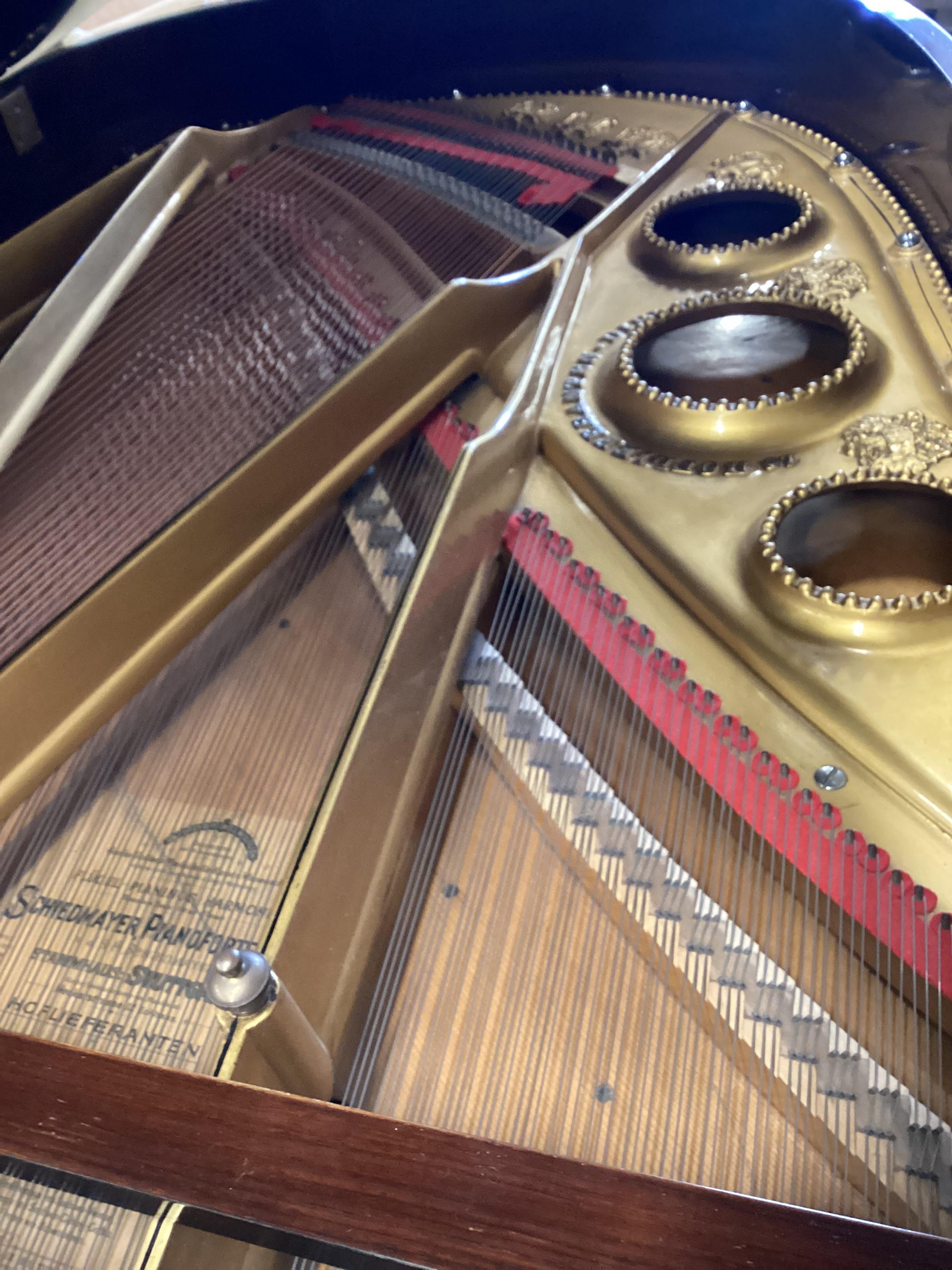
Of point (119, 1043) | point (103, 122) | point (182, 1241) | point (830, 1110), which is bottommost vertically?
point (830, 1110)

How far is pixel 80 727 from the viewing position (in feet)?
6.07

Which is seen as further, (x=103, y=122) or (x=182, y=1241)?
(x=103, y=122)

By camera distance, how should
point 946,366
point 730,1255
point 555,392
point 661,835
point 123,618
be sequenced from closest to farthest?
point 730,1255
point 661,835
point 123,618
point 946,366
point 555,392

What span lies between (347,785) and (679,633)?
0.78 meters

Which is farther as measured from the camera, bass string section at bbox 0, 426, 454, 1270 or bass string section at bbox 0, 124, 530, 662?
bass string section at bbox 0, 124, 530, 662

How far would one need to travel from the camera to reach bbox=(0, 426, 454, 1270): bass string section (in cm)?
153

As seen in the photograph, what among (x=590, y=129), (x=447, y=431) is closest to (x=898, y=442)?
(x=447, y=431)

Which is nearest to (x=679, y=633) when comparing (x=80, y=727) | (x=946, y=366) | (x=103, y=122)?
(x=946, y=366)

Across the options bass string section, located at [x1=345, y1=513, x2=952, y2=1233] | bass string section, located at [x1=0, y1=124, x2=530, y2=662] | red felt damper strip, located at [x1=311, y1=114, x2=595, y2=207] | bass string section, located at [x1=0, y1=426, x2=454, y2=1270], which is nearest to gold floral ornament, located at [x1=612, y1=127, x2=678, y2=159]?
red felt damper strip, located at [x1=311, y1=114, x2=595, y2=207]

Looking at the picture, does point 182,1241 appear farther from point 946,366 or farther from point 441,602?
point 946,366

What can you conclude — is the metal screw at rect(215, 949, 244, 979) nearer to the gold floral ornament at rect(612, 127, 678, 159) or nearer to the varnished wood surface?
the varnished wood surface

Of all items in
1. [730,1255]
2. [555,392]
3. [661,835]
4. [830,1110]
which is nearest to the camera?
[730,1255]

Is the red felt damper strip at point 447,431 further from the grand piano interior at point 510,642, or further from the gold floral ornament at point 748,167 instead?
the gold floral ornament at point 748,167

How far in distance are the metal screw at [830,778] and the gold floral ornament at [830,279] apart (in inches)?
53.9
